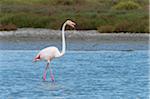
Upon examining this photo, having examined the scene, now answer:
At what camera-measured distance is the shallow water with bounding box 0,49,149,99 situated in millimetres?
15562

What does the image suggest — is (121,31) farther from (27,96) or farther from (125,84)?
(27,96)

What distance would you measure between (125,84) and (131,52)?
10.6 meters

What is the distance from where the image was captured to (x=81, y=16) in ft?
133

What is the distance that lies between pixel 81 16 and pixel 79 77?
22.1 meters

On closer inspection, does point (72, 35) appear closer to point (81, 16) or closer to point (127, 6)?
point (81, 16)

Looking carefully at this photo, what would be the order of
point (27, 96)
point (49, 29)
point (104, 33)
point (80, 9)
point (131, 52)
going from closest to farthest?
point (27, 96) → point (131, 52) → point (104, 33) → point (49, 29) → point (80, 9)

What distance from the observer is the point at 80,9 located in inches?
1754

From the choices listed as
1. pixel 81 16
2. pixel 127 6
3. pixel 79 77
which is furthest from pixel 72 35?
pixel 79 77

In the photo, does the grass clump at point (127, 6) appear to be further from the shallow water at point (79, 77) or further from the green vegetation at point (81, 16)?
the shallow water at point (79, 77)

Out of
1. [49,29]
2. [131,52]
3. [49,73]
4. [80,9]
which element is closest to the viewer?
[49,73]

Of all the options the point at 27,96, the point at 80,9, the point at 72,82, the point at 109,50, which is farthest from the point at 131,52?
the point at 80,9

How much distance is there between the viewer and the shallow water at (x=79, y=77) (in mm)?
15562

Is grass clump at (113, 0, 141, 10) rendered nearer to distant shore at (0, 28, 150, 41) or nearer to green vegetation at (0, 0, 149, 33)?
green vegetation at (0, 0, 149, 33)

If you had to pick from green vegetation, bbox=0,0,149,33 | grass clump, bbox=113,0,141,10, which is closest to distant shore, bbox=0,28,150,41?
green vegetation, bbox=0,0,149,33
